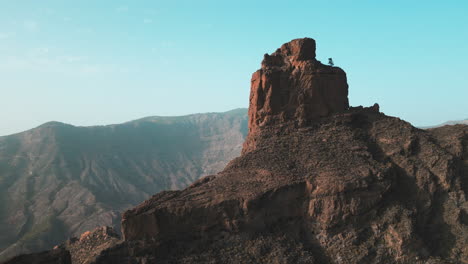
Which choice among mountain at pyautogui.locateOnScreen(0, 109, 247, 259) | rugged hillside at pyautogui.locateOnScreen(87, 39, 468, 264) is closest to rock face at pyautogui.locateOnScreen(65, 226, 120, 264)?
rugged hillside at pyautogui.locateOnScreen(87, 39, 468, 264)

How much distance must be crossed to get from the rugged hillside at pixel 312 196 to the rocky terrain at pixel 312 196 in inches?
2.5

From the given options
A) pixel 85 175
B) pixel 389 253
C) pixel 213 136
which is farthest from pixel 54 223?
pixel 213 136

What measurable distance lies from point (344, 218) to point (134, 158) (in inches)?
4505

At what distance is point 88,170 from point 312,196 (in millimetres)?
96270

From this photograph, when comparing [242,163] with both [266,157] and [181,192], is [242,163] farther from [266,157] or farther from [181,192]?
[181,192]

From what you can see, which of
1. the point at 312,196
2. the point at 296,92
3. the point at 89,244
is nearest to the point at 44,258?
the point at 89,244

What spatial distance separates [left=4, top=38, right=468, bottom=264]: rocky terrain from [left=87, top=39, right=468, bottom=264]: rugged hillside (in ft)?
0.21

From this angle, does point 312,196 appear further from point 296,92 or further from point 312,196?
point 296,92

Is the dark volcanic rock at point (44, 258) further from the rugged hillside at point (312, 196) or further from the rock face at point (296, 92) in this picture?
the rock face at point (296, 92)

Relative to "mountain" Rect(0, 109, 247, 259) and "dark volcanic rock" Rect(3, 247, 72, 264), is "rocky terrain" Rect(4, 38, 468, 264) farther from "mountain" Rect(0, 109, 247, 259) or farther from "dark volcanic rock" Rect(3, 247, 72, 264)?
"mountain" Rect(0, 109, 247, 259)

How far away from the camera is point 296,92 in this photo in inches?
1114

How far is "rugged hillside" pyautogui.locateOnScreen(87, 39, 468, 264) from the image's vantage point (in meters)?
21.1

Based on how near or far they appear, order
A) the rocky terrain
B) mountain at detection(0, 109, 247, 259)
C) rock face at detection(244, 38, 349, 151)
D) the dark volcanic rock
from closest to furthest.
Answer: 1. the dark volcanic rock
2. the rocky terrain
3. rock face at detection(244, 38, 349, 151)
4. mountain at detection(0, 109, 247, 259)

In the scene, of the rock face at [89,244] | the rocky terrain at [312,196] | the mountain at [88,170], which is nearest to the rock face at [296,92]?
the rocky terrain at [312,196]
